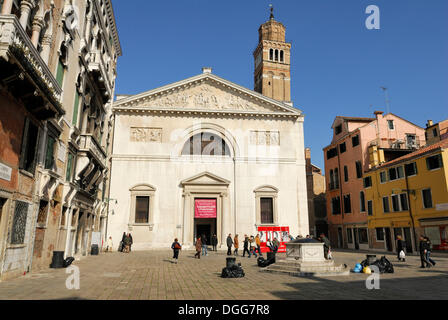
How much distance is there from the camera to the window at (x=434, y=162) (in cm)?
2302

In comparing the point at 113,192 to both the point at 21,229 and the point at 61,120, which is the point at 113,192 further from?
the point at 21,229

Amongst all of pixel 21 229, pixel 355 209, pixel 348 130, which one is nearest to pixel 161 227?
pixel 21 229

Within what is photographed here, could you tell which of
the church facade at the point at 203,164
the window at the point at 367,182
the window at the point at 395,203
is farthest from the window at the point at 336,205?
the window at the point at 395,203

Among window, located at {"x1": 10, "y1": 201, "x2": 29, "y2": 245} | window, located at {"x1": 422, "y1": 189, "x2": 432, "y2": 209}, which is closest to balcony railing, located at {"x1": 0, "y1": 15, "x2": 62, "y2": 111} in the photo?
window, located at {"x1": 10, "y1": 201, "x2": 29, "y2": 245}

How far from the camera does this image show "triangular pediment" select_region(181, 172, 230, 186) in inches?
1120

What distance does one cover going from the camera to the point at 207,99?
3077cm

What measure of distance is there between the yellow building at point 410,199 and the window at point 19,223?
2513 centimetres

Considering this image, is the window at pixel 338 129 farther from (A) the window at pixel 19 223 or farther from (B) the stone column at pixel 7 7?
(B) the stone column at pixel 7 7

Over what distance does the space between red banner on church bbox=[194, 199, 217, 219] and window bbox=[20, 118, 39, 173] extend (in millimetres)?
18119

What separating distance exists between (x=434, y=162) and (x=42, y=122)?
25.4 metres

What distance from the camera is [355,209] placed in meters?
33.1

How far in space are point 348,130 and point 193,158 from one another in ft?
59.2

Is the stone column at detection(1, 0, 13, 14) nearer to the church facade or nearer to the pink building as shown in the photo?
the church facade

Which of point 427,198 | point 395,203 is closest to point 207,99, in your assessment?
point 395,203
